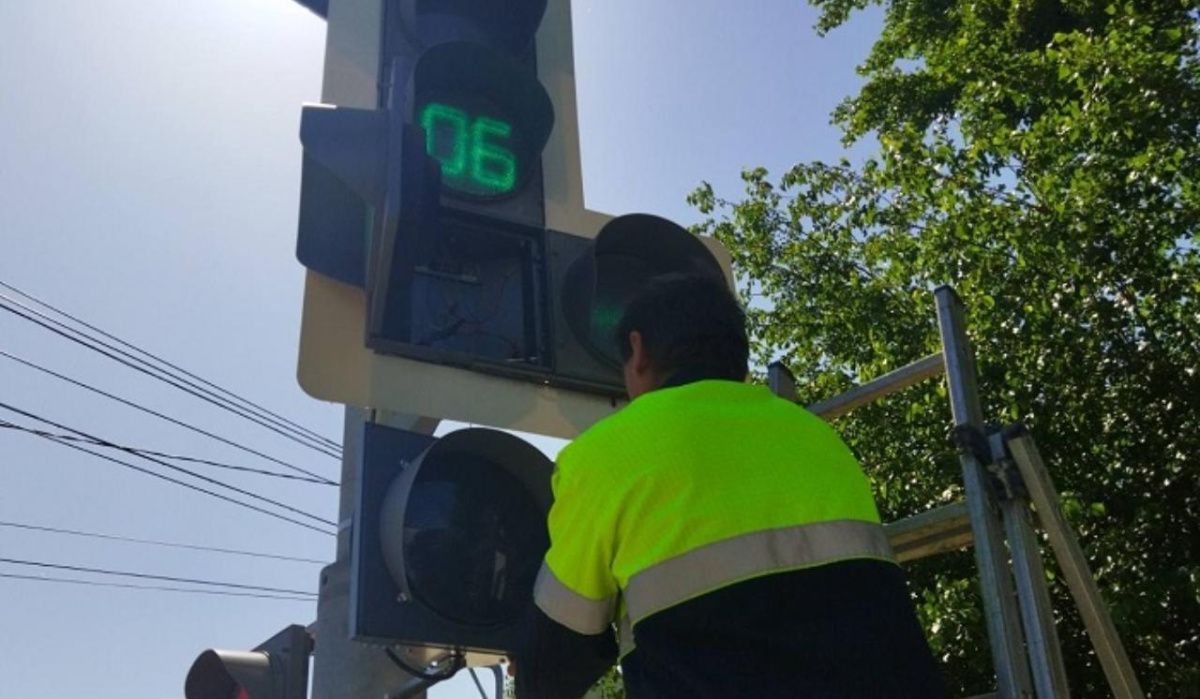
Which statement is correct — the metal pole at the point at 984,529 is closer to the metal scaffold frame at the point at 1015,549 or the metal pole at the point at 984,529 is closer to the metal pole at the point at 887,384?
the metal scaffold frame at the point at 1015,549

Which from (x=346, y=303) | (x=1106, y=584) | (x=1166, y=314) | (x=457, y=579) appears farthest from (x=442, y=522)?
(x=1166, y=314)

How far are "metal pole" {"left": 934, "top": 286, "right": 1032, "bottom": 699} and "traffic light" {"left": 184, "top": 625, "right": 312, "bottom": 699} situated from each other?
202cm

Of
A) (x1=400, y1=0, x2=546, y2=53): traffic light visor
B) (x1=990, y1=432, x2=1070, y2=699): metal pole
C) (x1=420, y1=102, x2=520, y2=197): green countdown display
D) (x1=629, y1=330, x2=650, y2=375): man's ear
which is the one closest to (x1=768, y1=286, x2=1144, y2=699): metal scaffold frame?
(x1=990, y1=432, x2=1070, y2=699): metal pole

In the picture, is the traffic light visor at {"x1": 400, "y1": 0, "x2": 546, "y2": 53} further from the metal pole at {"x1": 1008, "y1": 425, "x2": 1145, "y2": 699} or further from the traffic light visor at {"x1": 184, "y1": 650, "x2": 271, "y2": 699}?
the metal pole at {"x1": 1008, "y1": 425, "x2": 1145, "y2": 699}

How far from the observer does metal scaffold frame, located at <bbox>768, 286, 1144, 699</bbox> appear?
2008mm

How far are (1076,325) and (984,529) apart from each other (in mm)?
5512

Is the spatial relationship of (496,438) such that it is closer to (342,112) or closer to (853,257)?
(342,112)

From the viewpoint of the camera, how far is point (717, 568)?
170cm

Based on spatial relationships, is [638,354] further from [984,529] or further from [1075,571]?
[1075,571]

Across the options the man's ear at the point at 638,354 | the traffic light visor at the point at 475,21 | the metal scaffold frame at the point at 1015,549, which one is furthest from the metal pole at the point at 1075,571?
the traffic light visor at the point at 475,21

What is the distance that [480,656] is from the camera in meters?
2.68

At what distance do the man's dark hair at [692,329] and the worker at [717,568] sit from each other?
0.32 ft

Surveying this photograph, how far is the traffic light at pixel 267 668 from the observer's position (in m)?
3.31

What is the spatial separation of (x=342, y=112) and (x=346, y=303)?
0.52 m
